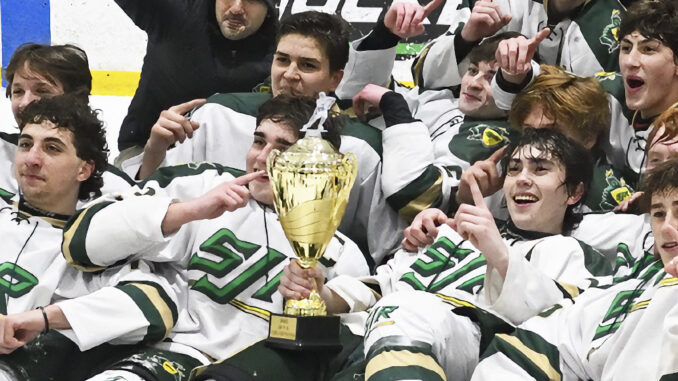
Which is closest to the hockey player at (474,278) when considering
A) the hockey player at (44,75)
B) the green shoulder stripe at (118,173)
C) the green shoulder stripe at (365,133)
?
the green shoulder stripe at (365,133)

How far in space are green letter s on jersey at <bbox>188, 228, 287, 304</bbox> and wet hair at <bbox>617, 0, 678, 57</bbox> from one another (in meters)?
0.99

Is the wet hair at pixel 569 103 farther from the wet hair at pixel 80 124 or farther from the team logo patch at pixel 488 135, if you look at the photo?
the wet hair at pixel 80 124

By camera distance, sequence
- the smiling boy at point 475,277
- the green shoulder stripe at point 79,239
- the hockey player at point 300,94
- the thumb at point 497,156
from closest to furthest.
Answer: the smiling boy at point 475,277 → the green shoulder stripe at point 79,239 → the thumb at point 497,156 → the hockey player at point 300,94

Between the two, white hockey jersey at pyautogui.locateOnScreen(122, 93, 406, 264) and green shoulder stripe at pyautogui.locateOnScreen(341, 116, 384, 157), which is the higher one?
green shoulder stripe at pyautogui.locateOnScreen(341, 116, 384, 157)

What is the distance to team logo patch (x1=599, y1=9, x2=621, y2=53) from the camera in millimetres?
3213

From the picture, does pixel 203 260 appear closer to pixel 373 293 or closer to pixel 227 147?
pixel 373 293

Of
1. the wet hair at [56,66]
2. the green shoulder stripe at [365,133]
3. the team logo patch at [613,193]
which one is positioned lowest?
the team logo patch at [613,193]

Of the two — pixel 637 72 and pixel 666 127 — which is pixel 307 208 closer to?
pixel 666 127

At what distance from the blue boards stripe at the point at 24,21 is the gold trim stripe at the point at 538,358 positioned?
2667 mm

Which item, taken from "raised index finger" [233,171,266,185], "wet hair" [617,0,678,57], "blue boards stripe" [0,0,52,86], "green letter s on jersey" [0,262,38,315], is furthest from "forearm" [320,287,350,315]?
"blue boards stripe" [0,0,52,86]

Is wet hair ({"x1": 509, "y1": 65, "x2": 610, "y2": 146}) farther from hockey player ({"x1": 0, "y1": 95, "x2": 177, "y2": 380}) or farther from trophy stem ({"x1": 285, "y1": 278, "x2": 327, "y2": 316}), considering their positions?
hockey player ({"x1": 0, "y1": 95, "x2": 177, "y2": 380})

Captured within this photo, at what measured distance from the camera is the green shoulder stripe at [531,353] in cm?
212

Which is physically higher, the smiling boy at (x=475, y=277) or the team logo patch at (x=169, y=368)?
the smiling boy at (x=475, y=277)

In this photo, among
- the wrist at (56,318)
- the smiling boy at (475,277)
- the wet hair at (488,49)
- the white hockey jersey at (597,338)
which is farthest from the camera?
the wet hair at (488,49)
